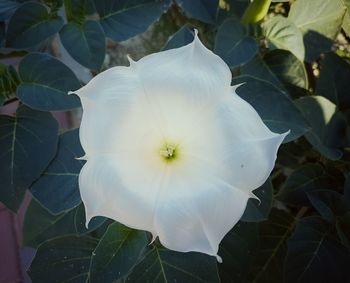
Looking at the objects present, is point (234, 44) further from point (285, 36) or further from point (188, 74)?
point (188, 74)

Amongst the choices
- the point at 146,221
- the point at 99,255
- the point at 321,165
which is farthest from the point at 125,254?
the point at 321,165

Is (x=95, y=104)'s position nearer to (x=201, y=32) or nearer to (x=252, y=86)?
(x=252, y=86)

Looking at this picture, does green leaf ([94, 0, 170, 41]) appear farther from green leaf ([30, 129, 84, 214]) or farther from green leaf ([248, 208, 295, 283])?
green leaf ([248, 208, 295, 283])

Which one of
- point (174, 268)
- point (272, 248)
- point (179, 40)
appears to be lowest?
point (272, 248)

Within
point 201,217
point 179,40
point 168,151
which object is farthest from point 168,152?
point 179,40

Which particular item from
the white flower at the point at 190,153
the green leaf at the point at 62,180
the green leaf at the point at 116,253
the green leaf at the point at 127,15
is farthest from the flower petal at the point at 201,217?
the green leaf at the point at 127,15

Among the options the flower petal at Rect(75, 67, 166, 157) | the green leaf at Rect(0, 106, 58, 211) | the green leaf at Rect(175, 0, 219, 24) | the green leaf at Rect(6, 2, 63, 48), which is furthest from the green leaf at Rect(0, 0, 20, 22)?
the flower petal at Rect(75, 67, 166, 157)

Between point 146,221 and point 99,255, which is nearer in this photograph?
point 146,221
